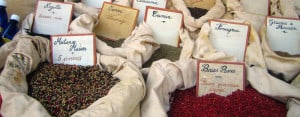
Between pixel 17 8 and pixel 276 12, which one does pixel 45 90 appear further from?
pixel 276 12

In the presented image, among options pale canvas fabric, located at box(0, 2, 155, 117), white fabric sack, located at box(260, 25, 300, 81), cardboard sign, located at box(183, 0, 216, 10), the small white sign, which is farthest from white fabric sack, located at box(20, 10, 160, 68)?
white fabric sack, located at box(260, 25, 300, 81)

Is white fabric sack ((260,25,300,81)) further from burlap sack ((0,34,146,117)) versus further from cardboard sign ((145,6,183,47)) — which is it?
burlap sack ((0,34,146,117))

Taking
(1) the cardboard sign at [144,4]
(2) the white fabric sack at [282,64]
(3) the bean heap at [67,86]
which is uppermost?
(1) the cardboard sign at [144,4]

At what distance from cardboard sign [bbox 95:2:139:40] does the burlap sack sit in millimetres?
261

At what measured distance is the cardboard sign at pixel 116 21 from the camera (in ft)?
5.14

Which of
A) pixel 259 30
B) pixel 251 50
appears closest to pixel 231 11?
pixel 259 30

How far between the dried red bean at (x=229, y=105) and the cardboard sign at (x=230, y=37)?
27 cm

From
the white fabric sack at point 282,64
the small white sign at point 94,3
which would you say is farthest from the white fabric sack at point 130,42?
the white fabric sack at point 282,64

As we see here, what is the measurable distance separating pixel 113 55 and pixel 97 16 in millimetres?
297

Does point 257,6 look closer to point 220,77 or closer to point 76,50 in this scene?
point 220,77

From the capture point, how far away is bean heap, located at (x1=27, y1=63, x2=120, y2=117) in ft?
3.51

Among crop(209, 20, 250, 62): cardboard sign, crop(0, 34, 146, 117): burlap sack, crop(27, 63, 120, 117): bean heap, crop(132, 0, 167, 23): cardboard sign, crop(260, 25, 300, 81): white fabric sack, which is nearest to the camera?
crop(0, 34, 146, 117): burlap sack

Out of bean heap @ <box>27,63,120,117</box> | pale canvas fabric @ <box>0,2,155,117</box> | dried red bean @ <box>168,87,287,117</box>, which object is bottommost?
dried red bean @ <box>168,87,287,117</box>

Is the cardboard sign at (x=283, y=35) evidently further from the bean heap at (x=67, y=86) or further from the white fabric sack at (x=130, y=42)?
the bean heap at (x=67, y=86)
